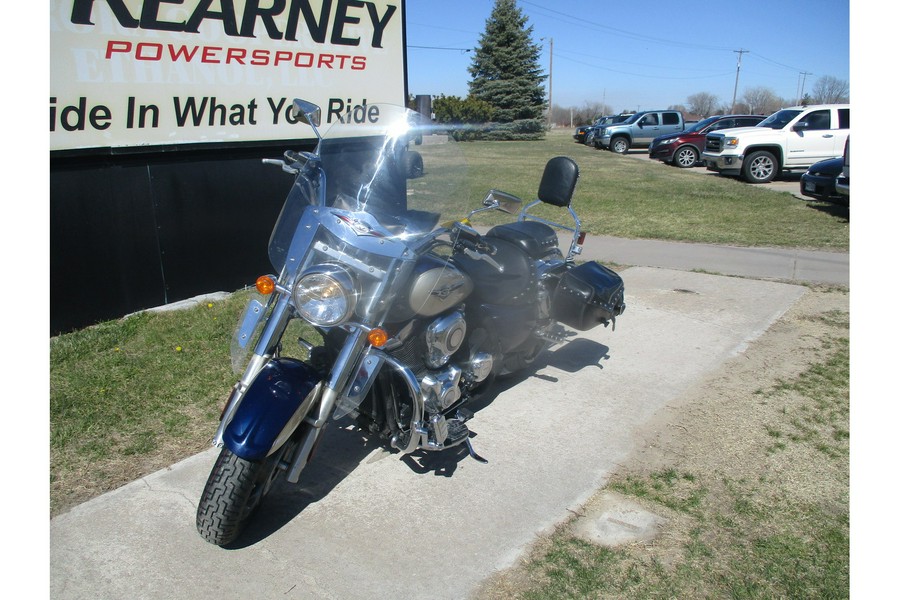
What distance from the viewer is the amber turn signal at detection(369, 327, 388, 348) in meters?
2.89

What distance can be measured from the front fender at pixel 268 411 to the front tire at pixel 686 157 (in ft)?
69.0

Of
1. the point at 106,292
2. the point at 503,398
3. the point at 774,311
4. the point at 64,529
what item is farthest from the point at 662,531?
the point at 106,292

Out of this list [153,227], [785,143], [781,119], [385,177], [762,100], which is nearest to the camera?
[385,177]

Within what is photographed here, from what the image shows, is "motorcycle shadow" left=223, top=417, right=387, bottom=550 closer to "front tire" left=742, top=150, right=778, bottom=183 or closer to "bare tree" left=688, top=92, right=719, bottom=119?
"front tire" left=742, top=150, right=778, bottom=183

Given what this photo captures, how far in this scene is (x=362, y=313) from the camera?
291 cm

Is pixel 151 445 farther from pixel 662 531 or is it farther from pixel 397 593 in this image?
pixel 662 531

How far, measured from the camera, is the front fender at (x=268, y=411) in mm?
2729

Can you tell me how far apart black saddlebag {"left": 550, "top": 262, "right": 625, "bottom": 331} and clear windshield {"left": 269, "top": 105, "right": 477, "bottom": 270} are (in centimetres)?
129

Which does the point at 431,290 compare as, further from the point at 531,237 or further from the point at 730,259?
the point at 730,259

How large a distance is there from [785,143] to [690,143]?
17.3 ft

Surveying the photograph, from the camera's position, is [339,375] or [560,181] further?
[560,181]

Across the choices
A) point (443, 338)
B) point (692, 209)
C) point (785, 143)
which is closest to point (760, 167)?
point (785, 143)

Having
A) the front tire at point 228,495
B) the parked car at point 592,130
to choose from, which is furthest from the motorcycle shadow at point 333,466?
the parked car at point 592,130

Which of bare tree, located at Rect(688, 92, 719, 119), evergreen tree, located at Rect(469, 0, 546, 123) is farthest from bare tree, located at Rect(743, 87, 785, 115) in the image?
evergreen tree, located at Rect(469, 0, 546, 123)
